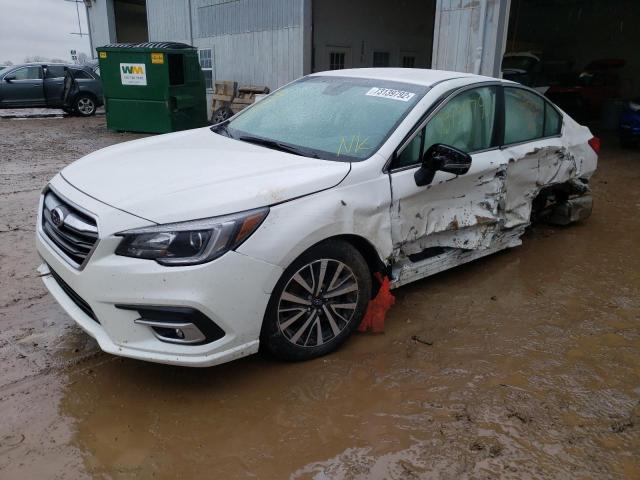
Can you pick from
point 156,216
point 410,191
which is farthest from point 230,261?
point 410,191

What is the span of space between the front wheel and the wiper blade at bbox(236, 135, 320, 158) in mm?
14584

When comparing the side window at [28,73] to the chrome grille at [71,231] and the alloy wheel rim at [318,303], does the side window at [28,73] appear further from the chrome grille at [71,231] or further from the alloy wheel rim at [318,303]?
the alloy wheel rim at [318,303]

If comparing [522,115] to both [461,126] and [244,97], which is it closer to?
[461,126]

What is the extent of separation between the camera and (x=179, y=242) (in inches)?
101

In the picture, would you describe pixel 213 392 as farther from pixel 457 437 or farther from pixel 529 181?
pixel 529 181

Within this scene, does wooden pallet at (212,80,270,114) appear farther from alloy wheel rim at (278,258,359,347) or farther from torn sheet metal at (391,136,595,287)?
alloy wheel rim at (278,258,359,347)

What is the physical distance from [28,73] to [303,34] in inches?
343

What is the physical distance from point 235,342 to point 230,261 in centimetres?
44

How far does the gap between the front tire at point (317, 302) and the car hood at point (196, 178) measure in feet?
1.32

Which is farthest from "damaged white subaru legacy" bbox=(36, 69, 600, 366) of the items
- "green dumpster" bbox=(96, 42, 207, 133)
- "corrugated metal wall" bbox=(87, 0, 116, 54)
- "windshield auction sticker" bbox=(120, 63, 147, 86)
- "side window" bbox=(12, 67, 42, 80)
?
"corrugated metal wall" bbox=(87, 0, 116, 54)

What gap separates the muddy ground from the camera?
7.99 ft

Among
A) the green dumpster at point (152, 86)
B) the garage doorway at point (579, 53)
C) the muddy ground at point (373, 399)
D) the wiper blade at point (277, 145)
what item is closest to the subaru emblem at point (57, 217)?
the muddy ground at point (373, 399)

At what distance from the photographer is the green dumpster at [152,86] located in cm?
1180

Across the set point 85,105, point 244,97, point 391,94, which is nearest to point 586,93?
point 244,97
